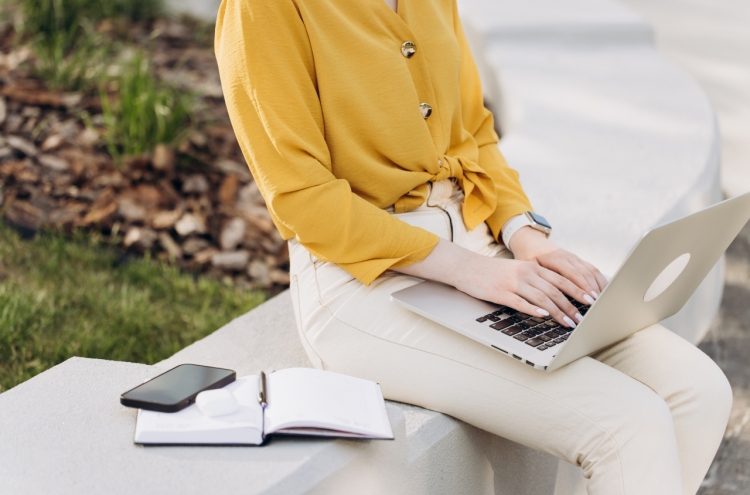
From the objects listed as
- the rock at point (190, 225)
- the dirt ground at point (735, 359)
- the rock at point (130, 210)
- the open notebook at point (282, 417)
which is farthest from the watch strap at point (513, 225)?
the rock at point (130, 210)

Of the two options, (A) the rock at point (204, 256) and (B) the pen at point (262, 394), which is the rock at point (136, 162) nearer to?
(A) the rock at point (204, 256)

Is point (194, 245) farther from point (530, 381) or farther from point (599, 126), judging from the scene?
point (530, 381)

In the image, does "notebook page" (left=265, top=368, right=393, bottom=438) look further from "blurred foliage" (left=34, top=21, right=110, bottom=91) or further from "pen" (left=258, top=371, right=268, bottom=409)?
"blurred foliage" (left=34, top=21, right=110, bottom=91)

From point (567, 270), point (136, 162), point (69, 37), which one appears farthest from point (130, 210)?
point (567, 270)

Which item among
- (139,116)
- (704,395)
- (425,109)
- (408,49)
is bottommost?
(139,116)

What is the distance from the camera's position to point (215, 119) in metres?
3.57

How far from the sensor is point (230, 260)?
2916 millimetres

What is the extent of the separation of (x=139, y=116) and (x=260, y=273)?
0.86 m

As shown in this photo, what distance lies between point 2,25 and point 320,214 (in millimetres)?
3237

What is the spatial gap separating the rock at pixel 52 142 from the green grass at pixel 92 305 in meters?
0.47

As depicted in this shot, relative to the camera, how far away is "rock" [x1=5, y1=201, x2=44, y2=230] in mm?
2893

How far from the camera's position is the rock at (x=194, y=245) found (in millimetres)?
2941

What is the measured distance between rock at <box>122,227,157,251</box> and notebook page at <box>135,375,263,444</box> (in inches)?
68.8

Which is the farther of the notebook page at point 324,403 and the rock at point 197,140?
the rock at point 197,140
